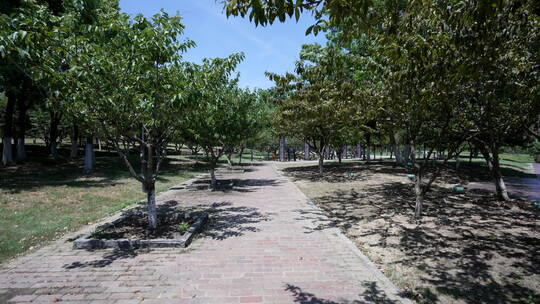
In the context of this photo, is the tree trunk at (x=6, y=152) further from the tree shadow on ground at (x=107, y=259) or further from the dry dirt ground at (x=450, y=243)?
the dry dirt ground at (x=450, y=243)

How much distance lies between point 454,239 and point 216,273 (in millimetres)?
4968

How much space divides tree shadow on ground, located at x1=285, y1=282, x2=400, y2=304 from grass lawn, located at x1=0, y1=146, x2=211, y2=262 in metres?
5.25

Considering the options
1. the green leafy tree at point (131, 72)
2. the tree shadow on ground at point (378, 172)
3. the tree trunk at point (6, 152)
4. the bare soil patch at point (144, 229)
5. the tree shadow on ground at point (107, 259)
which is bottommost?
the tree shadow on ground at point (107, 259)

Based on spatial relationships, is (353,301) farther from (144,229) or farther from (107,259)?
(144,229)

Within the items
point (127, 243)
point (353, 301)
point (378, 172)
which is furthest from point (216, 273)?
point (378, 172)

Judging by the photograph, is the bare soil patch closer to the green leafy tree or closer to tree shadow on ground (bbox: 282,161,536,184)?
the green leafy tree

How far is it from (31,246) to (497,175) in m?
13.7

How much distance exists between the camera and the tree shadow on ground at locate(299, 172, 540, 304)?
12.6ft

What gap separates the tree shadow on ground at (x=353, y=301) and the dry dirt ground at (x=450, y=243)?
1.38ft

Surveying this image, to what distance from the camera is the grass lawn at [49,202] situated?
20.0 feet

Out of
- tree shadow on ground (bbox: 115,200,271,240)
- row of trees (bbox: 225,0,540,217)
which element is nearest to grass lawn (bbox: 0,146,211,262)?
tree shadow on ground (bbox: 115,200,271,240)

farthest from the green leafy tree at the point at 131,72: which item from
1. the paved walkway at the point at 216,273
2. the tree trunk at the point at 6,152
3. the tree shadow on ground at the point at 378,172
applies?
the tree trunk at the point at 6,152

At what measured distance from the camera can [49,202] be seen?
8945 mm

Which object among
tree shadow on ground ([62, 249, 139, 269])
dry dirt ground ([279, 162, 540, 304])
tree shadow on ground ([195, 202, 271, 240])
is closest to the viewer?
dry dirt ground ([279, 162, 540, 304])
